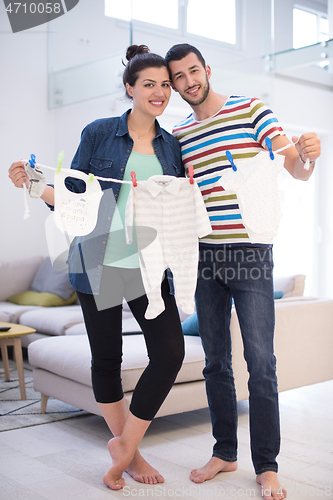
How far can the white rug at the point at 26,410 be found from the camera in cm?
254

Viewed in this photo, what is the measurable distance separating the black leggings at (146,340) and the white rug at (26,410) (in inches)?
37.8

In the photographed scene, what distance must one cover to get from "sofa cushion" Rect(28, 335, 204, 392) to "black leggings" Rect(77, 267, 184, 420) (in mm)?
496

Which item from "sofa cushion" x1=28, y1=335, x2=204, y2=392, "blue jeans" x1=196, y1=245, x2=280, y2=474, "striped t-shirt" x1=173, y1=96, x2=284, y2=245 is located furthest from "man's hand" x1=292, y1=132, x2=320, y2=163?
"sofa cushion" x1=28, y1=335, x2=204, y2=392

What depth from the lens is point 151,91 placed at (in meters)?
1.70

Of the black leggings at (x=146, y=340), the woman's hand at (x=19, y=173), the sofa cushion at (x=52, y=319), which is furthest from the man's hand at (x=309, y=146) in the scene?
the sofa cushion at (x=52, y=319)

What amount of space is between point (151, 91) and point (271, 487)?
136 centimetres

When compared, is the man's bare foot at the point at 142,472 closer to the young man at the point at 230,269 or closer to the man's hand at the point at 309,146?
the young man at the point at 230,269

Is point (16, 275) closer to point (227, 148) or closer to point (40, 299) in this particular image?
point (40, 299)

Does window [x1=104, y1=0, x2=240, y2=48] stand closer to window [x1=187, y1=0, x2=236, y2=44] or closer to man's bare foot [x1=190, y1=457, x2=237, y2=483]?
window [x1=187, y1=0, x2=236, y2=44]

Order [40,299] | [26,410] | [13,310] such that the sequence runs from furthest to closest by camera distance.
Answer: [40,299] → [13,310] → [26,410]

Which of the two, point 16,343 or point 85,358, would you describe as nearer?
point 85,358

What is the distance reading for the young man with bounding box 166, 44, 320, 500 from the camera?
66.4 inches

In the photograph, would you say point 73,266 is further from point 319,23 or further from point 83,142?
point 319,23

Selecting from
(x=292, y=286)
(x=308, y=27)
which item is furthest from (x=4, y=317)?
(x=308, y=27)
